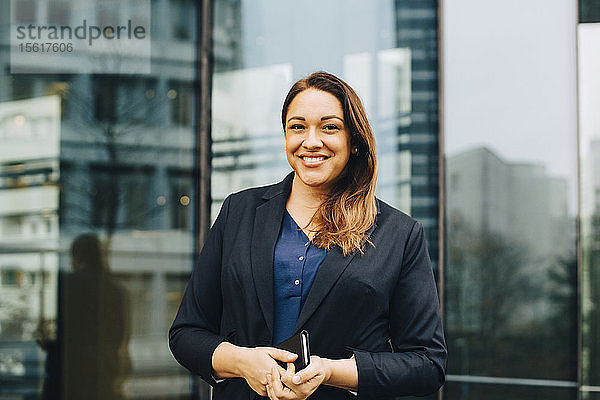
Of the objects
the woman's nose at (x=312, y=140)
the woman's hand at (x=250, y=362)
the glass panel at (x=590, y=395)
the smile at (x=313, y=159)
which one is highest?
the woman's nose at (x=312, y=140)

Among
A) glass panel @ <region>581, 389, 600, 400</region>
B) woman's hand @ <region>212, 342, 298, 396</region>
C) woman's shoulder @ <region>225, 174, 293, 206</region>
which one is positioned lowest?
glass panel @ <region>581, 389, 600, 400</region>

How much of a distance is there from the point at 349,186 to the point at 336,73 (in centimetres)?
312

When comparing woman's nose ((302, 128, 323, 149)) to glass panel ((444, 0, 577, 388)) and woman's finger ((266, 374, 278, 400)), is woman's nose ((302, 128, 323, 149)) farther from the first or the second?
glass panel ((444, 0, 577, 388))

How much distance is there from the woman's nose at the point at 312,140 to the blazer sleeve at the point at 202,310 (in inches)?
Answer: 14.1

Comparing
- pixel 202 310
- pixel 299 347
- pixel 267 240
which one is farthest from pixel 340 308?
pixel 202 310

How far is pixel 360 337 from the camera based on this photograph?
206 centimetres

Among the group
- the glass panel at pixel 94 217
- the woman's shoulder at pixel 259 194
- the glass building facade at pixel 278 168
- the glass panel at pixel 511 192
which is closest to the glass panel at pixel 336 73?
the glass building facade at pixel 278 168

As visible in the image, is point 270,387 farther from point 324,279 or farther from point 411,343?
point 411,343

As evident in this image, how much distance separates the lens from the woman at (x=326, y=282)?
6.67 feet

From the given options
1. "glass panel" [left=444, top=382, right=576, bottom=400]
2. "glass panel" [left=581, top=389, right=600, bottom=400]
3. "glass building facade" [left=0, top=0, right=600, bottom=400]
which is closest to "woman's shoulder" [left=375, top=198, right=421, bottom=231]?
"glass building facade" [left=0, top=0, right=600, bottom=400]

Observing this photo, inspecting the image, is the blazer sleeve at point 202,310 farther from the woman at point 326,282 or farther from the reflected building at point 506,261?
the reflected building at point 506,261

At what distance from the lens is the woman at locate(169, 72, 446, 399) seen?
6.67 ft

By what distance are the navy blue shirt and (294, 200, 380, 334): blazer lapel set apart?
0.10ft

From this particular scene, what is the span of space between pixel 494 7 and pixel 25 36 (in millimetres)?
3117
